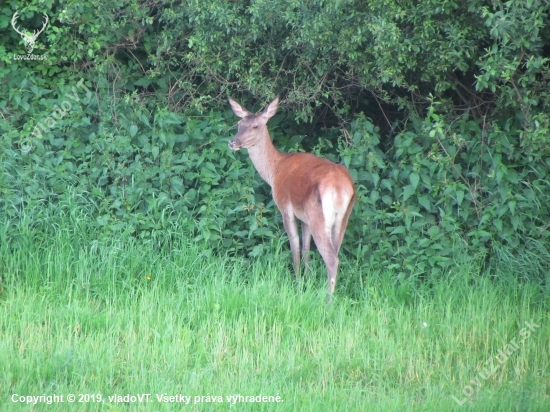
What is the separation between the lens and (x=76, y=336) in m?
5.93

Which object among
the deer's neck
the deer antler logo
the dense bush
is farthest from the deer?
the deer antler logo

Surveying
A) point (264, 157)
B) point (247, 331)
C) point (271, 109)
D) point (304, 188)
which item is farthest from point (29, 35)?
point (247, 331)

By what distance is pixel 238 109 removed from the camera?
827cm

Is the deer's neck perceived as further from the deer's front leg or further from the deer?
the deer's front leg

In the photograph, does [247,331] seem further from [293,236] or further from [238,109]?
[238,109]

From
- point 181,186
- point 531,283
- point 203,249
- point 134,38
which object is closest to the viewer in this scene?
point 531,283

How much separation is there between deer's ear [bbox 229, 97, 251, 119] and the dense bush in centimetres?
24

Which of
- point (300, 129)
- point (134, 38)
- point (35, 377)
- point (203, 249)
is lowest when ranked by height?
point (35, 377)

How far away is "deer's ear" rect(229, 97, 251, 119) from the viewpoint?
26.9ft

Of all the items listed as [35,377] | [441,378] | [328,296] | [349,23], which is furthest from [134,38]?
[441,378]

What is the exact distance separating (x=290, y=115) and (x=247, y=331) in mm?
3319

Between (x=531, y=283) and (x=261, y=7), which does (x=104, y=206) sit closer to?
(x=261, y=7)

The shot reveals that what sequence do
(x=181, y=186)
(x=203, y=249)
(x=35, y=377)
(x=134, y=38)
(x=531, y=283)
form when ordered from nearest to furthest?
(x=35, y=377) → (x=531, y=283) → (x=203, y=249) → (x=181, y=186) → (x=134, y=38)

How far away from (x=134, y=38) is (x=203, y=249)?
A: 2672mm
